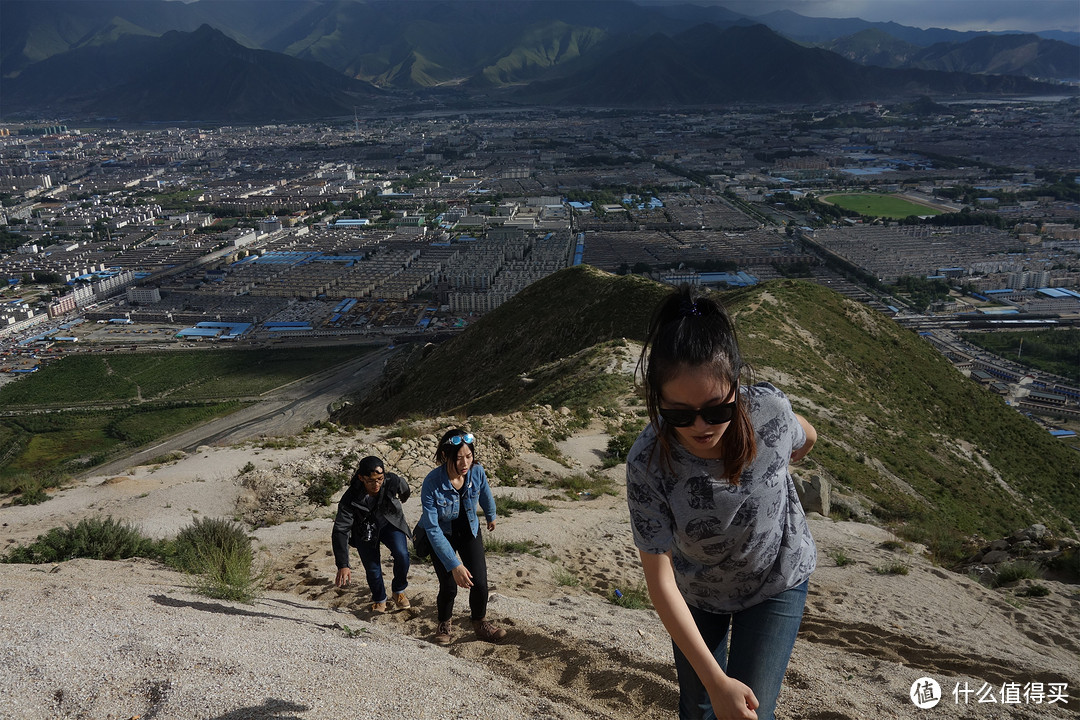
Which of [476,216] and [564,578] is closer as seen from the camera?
[564,578]

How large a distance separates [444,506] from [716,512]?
181cm

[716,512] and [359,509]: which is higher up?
[716,512]

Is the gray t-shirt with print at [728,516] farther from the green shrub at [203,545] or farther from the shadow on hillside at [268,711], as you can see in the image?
the green shrub at [203,545]

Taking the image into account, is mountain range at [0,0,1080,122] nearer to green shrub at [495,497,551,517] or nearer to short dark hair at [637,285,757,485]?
green shrub at [495,497,551,517]

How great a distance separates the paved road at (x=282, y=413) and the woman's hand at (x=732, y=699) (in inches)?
770

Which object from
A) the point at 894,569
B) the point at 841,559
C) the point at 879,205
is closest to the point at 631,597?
the point at 841,559

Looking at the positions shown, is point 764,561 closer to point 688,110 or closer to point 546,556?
point 546,556

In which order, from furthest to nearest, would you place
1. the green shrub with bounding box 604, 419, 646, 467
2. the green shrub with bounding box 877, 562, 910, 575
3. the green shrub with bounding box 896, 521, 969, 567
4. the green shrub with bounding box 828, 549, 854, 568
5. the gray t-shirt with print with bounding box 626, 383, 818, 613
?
the green shrub with bounding box 604, 419, 646, 467
the green shrub with bounding box 896, 521, 969, 567
the green shrub with bounding box 828, 549, 854, 568
the green shrub with bounding box 877, 562, 910, 575
the gray t-shirt with print with bounding box 626, 383, 818, 613

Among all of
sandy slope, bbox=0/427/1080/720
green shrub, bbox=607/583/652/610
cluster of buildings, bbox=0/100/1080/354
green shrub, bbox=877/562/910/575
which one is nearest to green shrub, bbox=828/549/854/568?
sandy slope, bbox=0/427/1080/720

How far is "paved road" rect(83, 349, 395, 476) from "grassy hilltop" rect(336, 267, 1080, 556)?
623cm

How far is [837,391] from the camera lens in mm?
11719

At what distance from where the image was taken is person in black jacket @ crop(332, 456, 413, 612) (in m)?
3.73

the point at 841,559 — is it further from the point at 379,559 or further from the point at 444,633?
the point at 379,559

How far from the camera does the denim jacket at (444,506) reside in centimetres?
317
